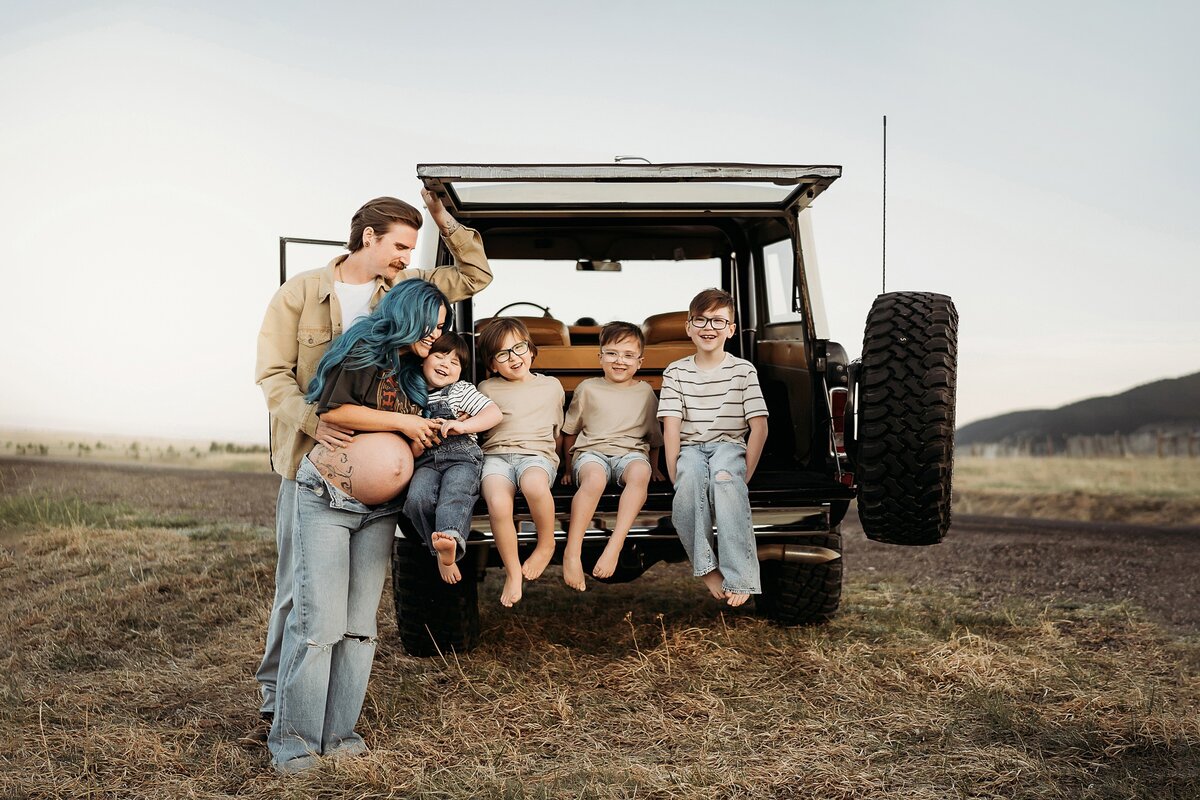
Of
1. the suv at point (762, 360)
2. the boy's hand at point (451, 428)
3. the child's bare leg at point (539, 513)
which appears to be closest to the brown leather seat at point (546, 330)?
the suv at point (762, 360)

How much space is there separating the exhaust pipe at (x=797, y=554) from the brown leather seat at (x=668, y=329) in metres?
1.68

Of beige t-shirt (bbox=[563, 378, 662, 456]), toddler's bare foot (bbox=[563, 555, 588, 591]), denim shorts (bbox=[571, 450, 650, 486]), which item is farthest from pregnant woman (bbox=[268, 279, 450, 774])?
beige t-shirt (bbox=[563, 378, 662, 456])

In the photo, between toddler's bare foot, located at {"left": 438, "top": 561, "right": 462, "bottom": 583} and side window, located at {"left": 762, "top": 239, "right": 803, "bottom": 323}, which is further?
side window, located at {"left": 762, "top": 239, "right": 803, "bottom": 323}

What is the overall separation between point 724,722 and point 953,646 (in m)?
1.81

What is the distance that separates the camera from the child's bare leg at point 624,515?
400 cm

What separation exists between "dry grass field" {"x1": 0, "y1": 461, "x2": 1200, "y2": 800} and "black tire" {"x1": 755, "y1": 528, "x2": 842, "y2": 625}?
162 millimetres

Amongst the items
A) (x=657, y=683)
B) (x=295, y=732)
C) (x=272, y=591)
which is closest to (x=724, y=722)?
(x=657, y=683)

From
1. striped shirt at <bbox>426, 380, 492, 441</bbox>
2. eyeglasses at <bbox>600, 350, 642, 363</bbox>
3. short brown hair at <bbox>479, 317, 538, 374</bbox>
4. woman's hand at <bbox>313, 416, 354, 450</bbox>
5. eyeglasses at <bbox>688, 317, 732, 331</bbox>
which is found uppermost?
eyeglasses at <bbox>688, 317, 732, 331</bbox>

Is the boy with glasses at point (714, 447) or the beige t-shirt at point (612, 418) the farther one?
the beige t-shirt at point (612, 418)

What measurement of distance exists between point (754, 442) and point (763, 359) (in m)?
1.64

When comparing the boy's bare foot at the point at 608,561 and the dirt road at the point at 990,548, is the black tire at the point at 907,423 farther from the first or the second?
the dirt road at the point at 990,548

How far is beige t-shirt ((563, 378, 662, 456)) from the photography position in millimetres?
4344

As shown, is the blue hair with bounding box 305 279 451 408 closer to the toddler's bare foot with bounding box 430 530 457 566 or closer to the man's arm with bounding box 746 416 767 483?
the toddler's bare foot with bounding box 430 530 457 566

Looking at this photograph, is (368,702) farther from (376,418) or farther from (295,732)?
(376,418)
